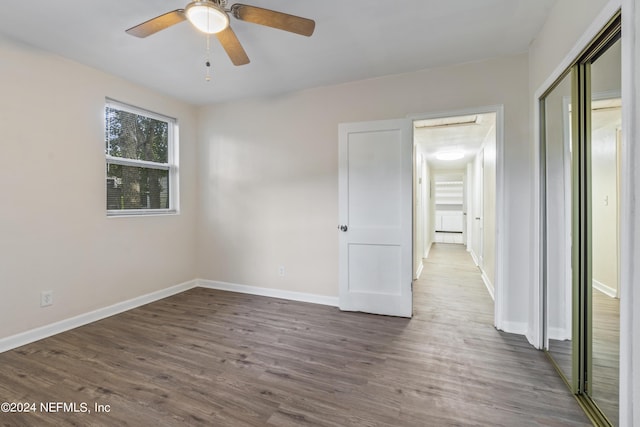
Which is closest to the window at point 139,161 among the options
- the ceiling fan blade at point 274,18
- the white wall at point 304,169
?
the white wall at point 304,169

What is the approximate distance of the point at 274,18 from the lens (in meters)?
1.74

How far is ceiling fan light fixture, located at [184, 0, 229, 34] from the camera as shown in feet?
5.22

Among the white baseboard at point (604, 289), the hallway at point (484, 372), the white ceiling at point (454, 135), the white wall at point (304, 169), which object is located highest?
the white ceiling at point (454, 135)

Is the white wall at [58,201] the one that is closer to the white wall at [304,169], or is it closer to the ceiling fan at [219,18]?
the white wall at [304,169]

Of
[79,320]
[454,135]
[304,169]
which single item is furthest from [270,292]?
[454,135]

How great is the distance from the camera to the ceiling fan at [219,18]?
1613 mm

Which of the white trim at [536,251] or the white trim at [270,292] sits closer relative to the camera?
the white trim at [536,251]

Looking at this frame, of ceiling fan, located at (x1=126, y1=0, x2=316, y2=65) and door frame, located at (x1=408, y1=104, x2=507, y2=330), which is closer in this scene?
ceiling fan, located at (x1=126, y1=0, x2=316, y2=65)

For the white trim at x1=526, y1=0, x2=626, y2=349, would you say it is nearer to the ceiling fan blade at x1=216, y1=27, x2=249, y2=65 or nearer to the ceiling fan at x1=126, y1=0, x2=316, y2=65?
the ceiling fan at x1=126, y1=0, x2=316, y2=65

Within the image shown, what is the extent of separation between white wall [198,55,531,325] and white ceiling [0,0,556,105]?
21cm

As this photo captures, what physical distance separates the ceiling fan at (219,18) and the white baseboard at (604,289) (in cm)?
210

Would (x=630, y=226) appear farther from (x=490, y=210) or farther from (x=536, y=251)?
(x=490, y=210)

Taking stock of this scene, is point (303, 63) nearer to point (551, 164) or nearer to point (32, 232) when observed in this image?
point (551, 164)

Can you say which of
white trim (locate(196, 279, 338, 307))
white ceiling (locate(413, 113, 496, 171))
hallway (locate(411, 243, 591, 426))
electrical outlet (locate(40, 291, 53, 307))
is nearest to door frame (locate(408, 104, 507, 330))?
hallway (locate(411, 243, 591, 426))
